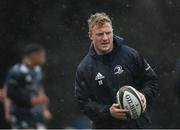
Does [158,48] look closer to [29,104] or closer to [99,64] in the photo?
[99,64]

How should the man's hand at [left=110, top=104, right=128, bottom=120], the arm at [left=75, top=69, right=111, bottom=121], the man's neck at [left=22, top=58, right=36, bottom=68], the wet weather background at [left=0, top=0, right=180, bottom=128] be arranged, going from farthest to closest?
the wet weather background at [left=0, top=0, right=180, bottom=128]
the arm at [left=75, top=69, right=111, bottom=121]
the man's hand at [left=110, top=104, right=128, bottom=120]
the man's neck at [left=22, top=58, right=36, bottom=68]

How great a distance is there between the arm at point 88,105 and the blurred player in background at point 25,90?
0.48 m

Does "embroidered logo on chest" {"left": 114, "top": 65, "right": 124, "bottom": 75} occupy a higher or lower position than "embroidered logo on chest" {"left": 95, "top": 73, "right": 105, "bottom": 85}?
higher

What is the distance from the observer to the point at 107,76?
21.7 ft

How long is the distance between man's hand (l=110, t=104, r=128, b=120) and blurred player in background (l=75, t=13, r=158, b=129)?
3cm

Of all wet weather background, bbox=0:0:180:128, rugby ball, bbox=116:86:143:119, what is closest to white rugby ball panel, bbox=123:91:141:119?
rugby ball, bbox=116:86:143:119

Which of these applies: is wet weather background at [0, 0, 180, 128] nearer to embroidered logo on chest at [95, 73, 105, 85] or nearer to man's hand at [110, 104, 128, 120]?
embroidered logo on chest at [95, 73, 105, 85]

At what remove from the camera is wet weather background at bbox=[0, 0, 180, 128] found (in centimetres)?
1077

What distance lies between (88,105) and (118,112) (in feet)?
1.04

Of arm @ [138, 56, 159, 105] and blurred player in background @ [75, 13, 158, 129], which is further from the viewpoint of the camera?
arm @ [138, 56, 159, 105]

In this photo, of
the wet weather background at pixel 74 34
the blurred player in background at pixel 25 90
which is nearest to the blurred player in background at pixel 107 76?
the blurred player in background at pixel 25 90

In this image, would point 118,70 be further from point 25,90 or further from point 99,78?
point 25,90

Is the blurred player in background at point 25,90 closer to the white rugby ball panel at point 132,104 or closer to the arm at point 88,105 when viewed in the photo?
the arm at point 88,105

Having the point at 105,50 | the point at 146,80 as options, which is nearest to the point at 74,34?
the point at 146,80
